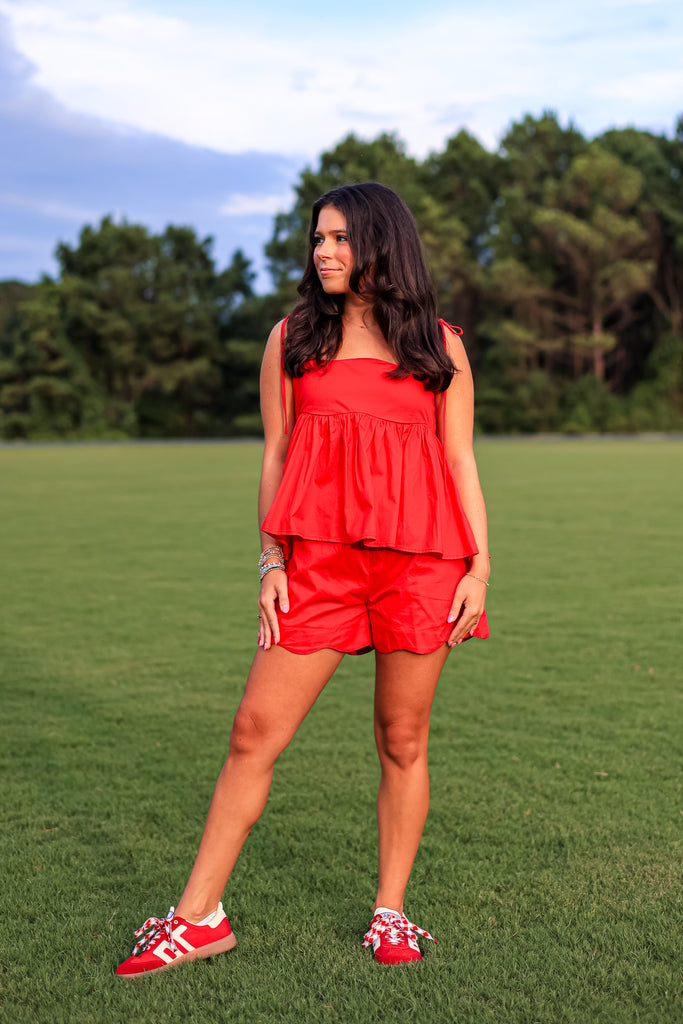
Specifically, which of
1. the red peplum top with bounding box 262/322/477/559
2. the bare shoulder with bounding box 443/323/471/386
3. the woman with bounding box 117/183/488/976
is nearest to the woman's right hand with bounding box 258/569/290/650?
the woman with bounding box 117/183/488/976

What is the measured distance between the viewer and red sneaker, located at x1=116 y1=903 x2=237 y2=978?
8.52ft

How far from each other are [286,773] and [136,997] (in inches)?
70.7

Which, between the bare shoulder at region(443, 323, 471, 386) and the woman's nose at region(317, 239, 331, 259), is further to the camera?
the bare shoulder at region(443, 323, 471, 386)

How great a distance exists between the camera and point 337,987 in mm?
2541

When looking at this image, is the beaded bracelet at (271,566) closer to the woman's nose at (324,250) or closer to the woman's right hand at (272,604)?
the woman's right hand at (272,604)

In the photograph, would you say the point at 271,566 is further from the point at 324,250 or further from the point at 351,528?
the point at 324,250

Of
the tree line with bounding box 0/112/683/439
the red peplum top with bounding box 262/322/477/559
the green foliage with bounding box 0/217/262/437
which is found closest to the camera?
the red peplum top with bounding box 262/322/477/559

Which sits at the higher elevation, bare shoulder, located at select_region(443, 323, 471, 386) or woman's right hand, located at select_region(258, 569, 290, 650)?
bare shoulder, located at select_region(443, 323, 471, 386)

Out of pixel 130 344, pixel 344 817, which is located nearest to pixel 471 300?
pixel 130 344

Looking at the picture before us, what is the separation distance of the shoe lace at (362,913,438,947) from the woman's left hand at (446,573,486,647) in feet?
2.54

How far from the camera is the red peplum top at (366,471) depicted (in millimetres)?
2525

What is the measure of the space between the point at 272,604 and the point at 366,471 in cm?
41

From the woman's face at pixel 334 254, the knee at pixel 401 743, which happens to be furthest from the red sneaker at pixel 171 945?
the woman's face at pixel 334 254

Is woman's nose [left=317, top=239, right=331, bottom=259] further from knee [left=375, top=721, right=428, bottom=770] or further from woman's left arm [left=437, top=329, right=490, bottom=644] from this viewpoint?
knee [left=375, top=721, right=428, bottom=770]
